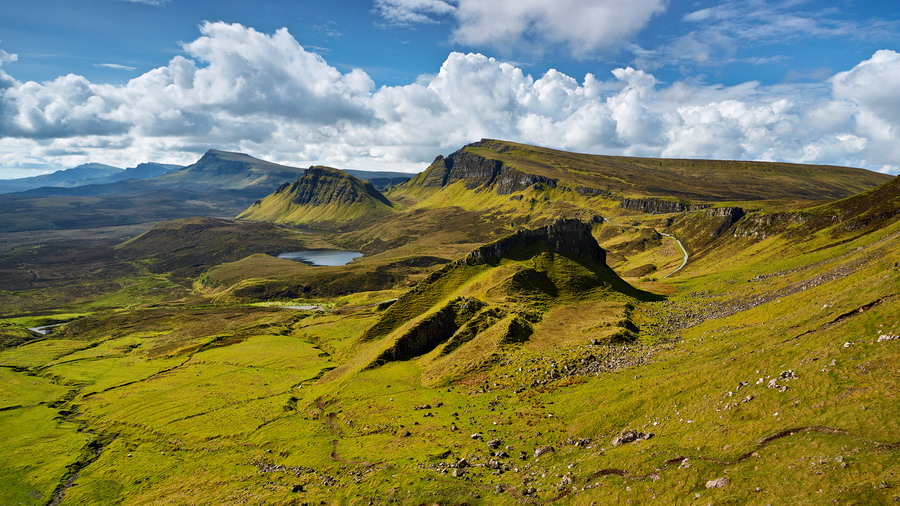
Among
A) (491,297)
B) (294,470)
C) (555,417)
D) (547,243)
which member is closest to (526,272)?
(491,297)

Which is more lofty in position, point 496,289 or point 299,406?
point 496,289

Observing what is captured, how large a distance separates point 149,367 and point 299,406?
9719 centimetres

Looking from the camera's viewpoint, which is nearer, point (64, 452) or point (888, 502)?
point (888, 502)

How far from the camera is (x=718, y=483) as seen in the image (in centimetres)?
3070

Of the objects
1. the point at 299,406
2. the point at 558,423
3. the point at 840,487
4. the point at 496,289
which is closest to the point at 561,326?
the point at 496,289

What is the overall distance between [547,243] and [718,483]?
10789 cm

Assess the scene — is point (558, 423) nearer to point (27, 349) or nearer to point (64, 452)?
point (64, 452)

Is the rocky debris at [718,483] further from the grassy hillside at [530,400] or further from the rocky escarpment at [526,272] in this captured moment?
the rocky escarpment at [526,272]

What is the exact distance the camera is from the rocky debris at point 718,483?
3042 centimetres

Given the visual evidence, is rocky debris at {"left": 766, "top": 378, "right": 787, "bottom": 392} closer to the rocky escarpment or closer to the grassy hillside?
the grassy hillside

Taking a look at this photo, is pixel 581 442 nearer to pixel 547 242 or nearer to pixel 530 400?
pixel 530 400

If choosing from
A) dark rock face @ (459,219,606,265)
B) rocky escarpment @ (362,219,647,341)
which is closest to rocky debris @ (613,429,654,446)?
rocky escarpment @ (362,219,647,341)

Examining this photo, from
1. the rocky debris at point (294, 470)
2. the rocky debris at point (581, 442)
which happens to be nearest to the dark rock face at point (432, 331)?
the rocky debris at point (294, 470)

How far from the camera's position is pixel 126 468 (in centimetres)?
7962
